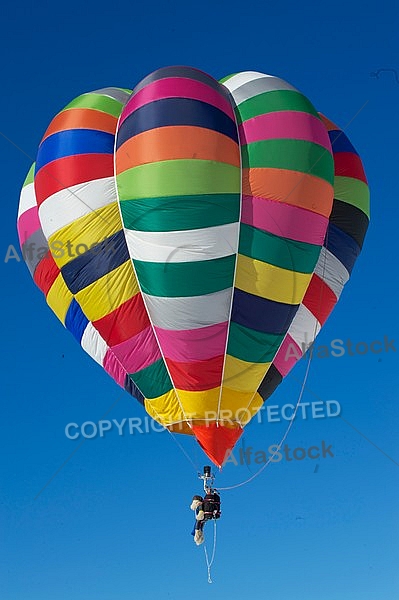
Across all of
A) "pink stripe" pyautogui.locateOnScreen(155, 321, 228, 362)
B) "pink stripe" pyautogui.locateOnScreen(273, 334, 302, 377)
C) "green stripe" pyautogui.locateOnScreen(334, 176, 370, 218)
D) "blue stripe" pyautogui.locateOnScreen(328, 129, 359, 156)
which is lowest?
"pink stripe" pyautogui.locateOnScreen(155, 321, 228, 362)

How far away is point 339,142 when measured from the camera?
1673 centimetres

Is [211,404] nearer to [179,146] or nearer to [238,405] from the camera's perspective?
[238,405]

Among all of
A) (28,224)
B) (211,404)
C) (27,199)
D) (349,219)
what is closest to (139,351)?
(211,404)

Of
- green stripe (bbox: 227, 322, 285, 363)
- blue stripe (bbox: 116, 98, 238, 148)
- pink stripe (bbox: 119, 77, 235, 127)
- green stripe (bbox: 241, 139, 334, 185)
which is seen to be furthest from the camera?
green stripe (bbox: 227, 322, 285, 363)

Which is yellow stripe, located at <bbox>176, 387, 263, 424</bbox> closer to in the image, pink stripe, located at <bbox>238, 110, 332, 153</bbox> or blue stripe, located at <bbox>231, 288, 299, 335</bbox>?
blue stripe, located at <bbox>231, 288, 299, 335</bbox>

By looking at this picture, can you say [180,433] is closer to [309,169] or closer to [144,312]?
[144,312]

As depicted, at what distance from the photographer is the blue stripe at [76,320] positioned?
52.9 feet

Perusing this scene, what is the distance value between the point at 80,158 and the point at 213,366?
322 centimetres

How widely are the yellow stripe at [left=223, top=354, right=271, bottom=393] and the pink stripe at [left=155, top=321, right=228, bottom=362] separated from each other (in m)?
0.25

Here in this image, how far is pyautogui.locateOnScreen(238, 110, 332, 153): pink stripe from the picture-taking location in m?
15.1

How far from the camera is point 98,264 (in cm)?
1523

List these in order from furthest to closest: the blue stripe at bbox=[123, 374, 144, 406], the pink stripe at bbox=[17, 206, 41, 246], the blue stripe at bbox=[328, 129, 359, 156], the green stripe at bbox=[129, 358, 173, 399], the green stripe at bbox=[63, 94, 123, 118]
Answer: the blue stripe at bbox=[328, 129, 359, 156] < the pink stripe at bbox=[17, 206, 41, 246] < the blue stripe at bbox=[123, 374, 144, 406] < the green stripe at bbox=[63, 94, 123, 118] < the green stripe at bbox=[129, 358, 173, 399]

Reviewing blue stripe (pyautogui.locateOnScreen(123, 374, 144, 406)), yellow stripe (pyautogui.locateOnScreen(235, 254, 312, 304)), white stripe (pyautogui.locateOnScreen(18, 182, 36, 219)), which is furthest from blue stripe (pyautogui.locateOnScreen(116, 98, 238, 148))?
blue stripe (pyautogui.locateOnScreen(123, 374, 144, 406))

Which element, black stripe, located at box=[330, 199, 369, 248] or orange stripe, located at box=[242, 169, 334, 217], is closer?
orange stripe, located at box=[242, 169, 334, 217]
